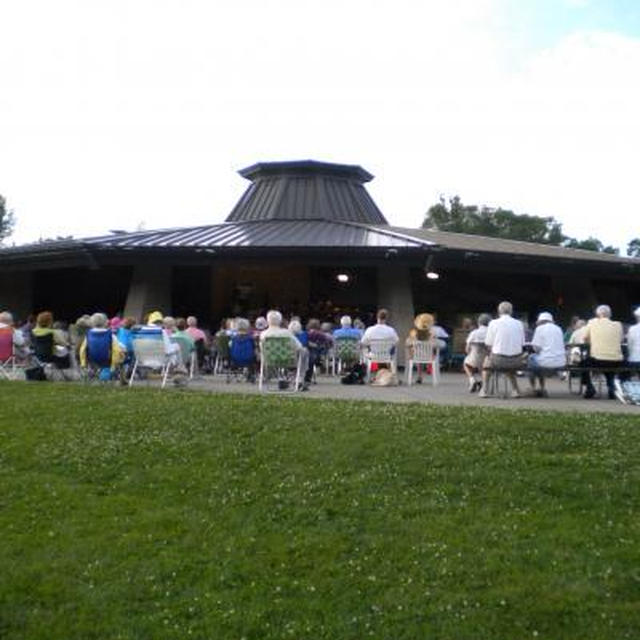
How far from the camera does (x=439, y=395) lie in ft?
43.2

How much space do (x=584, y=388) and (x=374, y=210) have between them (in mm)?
15333

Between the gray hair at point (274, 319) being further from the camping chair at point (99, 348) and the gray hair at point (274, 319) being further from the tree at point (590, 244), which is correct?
the tree at point (590, 244)

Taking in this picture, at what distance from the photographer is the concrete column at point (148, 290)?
893 inches

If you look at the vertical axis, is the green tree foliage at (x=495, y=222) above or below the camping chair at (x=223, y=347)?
above

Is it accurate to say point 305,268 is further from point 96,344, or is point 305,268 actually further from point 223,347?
point 96,344

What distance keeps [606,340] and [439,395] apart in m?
2.53

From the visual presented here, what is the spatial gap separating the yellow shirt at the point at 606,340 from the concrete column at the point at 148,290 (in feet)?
41.2

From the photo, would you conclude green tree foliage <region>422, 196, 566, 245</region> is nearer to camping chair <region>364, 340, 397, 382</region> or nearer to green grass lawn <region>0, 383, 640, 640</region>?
camping chair <region>364, 340, 397, 382</region>

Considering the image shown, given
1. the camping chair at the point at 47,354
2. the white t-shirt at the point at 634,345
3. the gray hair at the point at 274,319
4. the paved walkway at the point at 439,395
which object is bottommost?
the paved walkway at the point at 439,395

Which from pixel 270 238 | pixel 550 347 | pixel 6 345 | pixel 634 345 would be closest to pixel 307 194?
pixel 270 238

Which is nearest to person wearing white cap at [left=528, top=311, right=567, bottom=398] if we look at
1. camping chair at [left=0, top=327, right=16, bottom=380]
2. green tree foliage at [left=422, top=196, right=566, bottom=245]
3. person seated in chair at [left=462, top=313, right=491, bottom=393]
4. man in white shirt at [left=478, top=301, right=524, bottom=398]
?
man in white shirt at [left=478, top=301, right=524, bottom=398]

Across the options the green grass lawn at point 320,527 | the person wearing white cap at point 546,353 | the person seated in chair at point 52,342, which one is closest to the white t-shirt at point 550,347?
the person wearing white cap at point 546,353

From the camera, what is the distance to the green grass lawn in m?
5.09

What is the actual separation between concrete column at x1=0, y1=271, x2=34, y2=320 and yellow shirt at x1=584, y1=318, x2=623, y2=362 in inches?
706
